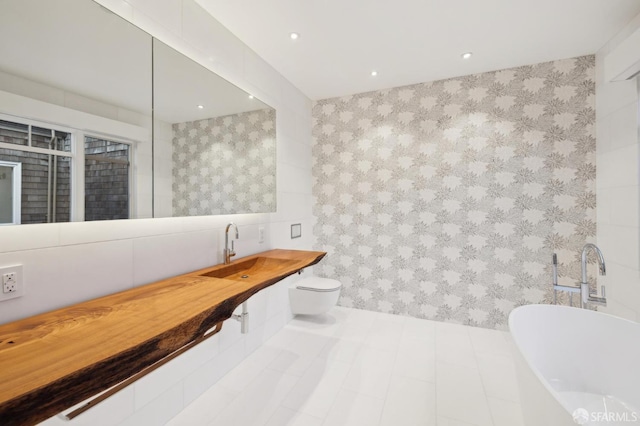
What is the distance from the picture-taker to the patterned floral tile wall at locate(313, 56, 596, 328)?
2570 millimetres

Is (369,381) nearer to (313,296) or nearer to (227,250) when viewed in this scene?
(313,296)

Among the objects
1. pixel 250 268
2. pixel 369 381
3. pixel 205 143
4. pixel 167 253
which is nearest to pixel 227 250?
pixel 250 268

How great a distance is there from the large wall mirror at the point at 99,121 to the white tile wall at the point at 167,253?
0.09 meters

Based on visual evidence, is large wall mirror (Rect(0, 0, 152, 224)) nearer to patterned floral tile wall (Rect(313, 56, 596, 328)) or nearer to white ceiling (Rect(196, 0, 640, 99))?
white ceiling (Rect(196, 0, 640, 99))

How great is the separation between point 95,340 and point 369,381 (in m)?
1.71

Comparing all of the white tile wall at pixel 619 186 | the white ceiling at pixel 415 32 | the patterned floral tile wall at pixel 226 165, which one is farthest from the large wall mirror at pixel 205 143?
the white tile wall at pixel 619 186

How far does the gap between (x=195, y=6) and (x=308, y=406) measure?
8.55 feet

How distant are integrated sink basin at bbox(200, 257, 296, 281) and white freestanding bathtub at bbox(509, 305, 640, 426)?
1472 millimetres

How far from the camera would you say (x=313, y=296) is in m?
2.77

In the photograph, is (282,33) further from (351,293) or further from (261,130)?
(351,293)

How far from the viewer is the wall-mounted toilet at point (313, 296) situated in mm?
2738

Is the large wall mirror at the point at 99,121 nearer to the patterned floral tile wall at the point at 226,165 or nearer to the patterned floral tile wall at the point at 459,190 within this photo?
the patterned floral tile wall at the point at 226,165

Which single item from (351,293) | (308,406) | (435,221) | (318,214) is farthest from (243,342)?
(435,221)

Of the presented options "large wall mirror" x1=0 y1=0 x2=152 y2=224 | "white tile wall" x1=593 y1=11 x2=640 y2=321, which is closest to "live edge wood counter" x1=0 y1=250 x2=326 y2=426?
"large wall mirror" x1=0 y1=0 x2=152 y2=224
